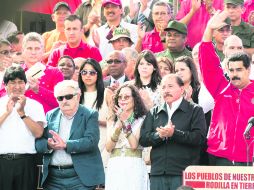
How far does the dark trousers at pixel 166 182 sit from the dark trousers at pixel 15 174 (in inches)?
71.5

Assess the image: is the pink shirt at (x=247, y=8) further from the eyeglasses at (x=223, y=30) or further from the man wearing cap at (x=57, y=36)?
the man wearing cap at (x=57, y=36)

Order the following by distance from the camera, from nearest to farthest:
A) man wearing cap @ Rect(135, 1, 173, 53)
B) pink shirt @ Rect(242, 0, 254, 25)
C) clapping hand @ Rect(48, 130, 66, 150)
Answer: clapping hand @ Rect(48, 130, 66, 150)
pink shirt @ Rect(242, 0, 254, 25)
man wearing cap @ Rect(135, 1, 173, 53)

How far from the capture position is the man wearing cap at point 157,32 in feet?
35.1

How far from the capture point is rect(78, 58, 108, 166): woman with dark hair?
918cm

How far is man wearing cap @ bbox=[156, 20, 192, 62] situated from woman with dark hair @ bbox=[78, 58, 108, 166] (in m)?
1.20

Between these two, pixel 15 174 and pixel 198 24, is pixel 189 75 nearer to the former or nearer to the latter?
pixel 198 24

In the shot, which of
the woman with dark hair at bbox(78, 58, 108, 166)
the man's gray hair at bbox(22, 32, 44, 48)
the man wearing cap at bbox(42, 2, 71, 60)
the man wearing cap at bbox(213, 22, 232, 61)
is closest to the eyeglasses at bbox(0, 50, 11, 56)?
the man's gray hair at bbox(22, 32, 44, 48)

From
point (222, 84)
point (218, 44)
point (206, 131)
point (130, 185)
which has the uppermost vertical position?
point (218, 44)

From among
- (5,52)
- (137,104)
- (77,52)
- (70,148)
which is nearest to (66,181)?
(70,148)

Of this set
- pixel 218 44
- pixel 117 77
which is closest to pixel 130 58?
pixel 117 77

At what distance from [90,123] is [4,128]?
124 cm

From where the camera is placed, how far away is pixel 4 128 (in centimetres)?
855

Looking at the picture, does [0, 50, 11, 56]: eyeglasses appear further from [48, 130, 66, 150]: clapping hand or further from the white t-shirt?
[48, 130, 66, 150]: clapping hand

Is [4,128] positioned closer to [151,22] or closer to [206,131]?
[206,131]
